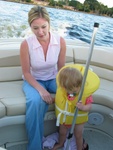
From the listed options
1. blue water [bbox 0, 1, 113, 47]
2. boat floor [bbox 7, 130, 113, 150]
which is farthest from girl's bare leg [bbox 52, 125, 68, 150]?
blue water [bbox 0, 1, 113, 47]

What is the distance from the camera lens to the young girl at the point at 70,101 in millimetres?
1450

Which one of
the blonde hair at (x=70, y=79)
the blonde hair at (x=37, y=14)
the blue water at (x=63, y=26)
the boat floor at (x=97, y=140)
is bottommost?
the boat floor at (x=97, y=140)

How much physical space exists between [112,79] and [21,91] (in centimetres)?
87

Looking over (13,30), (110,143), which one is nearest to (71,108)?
(110,143)

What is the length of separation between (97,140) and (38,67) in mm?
801

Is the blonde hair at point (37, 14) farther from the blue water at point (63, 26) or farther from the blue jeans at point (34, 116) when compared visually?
the blue water at point (63, 26)

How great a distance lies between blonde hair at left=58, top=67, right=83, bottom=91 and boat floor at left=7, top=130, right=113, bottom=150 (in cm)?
69

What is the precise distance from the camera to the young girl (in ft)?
4.76

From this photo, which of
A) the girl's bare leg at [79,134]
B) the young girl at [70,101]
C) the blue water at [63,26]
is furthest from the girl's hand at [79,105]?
the blue water at [63,26]

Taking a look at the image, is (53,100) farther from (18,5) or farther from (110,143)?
(18,5)

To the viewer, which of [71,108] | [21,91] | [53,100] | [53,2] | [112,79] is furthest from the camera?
[53,2]

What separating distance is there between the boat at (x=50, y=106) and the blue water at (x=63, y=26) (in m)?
0.90

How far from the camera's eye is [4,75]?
6.63ft

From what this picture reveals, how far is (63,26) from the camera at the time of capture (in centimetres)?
438
